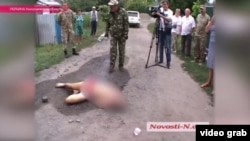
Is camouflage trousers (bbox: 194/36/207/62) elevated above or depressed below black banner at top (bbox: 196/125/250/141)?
above

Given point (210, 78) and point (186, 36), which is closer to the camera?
point (210, 78)

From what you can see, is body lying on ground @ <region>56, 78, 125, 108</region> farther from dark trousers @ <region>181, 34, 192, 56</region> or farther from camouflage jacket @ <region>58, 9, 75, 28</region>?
dark trousers @ <region>181, 34, 192, 56</region>

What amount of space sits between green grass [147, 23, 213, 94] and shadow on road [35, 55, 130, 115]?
1.34ft

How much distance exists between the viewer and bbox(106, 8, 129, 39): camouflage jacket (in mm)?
2461

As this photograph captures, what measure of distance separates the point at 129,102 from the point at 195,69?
1.73 feet

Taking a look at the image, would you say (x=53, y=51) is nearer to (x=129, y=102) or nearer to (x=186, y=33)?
(x=129, y=102)

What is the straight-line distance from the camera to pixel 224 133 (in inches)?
89.3

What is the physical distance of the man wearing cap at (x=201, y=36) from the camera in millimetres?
2391

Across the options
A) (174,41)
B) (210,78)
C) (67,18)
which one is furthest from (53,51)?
(210,78)

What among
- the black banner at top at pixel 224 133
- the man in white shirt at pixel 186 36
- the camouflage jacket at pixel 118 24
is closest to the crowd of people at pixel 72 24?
the camouflage jacket at pixel 118 24

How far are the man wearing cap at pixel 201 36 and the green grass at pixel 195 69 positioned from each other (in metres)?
0.05

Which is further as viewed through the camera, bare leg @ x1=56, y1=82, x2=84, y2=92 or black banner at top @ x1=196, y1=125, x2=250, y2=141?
bare leg @ x1=56, y1=82, x2=84, y2=92

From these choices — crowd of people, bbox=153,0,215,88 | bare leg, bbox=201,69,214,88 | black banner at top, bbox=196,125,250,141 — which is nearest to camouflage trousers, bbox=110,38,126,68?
crowd of people, bbox=153,0,215,88

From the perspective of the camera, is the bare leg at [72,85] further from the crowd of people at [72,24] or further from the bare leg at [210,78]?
the bare leg at [210,78]
